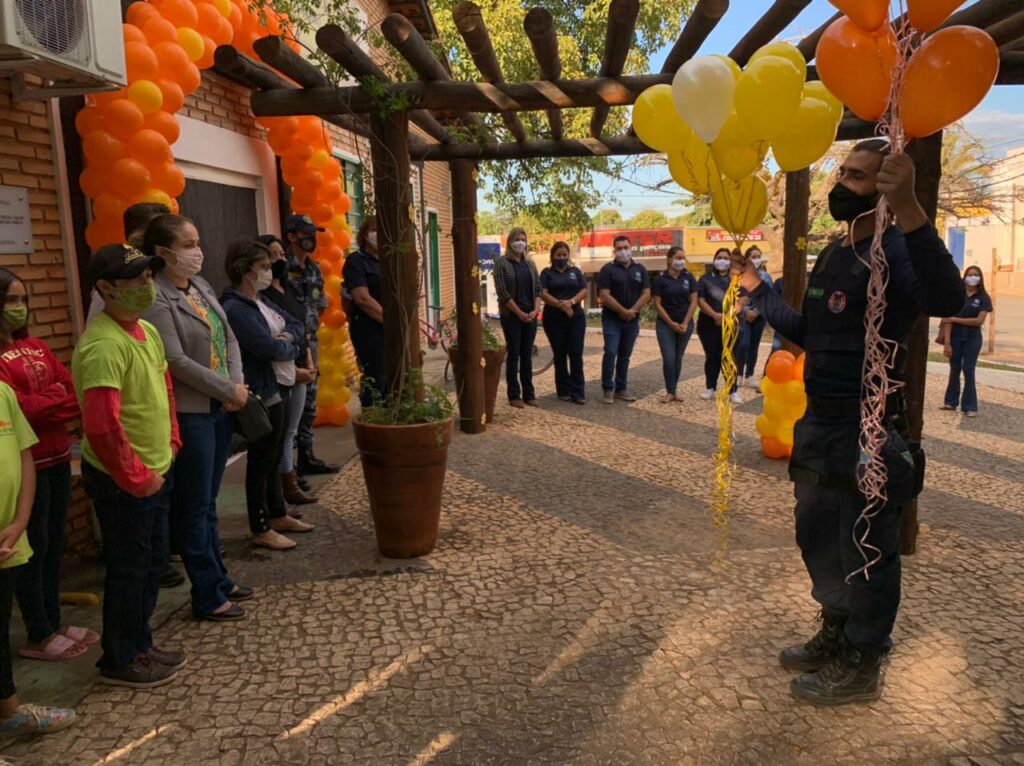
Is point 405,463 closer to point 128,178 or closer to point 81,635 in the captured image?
point 81,635

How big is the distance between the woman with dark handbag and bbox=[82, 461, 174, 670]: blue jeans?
3.77ft

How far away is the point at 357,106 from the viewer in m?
4.47

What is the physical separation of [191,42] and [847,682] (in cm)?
464

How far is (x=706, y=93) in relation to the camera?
10.0ft

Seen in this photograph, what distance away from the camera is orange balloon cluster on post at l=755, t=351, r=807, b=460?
5906 mm

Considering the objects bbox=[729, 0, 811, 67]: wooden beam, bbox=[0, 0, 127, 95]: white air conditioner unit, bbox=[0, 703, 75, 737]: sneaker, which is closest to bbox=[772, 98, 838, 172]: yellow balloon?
bbox=[729, 0, 811, 67]: wooden beam

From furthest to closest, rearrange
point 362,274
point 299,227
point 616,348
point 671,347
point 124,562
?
point 616,348 < point 671,347 < point 362,274 < point 299,227 < point 124,562

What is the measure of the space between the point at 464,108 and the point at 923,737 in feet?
12.6

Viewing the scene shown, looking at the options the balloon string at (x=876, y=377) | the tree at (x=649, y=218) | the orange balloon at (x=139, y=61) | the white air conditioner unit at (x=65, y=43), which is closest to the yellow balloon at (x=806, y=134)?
the balloon string at (x=876, y=377)

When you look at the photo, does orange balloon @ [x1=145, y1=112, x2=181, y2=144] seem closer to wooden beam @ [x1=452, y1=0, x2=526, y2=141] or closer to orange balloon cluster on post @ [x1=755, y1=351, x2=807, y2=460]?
wooden beam @ [x1=452, y1=0, x2=526, y2=141]

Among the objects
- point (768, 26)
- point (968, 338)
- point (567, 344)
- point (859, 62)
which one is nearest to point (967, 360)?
point (968, 338)

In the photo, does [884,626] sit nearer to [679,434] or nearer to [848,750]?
[848,750]

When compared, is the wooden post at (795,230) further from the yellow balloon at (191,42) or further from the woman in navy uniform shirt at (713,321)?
the yellow balloon at (191,42)

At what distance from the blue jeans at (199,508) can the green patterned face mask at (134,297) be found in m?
0.64
